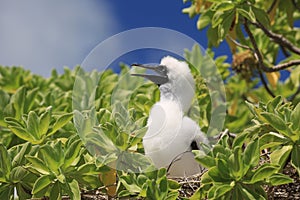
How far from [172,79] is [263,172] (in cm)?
42

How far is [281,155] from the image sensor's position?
1.23 meters

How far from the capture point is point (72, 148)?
124cm

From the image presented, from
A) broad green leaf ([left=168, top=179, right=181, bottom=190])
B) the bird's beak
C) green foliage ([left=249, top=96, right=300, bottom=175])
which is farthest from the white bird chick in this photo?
green foliage ([left=249, top=96, right=300, bottom=175])

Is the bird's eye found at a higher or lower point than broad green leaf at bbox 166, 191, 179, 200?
higher

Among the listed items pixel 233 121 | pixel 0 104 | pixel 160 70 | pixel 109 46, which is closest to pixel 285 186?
pixel 160 70

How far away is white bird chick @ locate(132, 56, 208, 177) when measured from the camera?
4.56 ft

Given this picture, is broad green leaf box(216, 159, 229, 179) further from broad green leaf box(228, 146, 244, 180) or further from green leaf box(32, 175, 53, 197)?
green leaf box(32, 175, 53, 197)

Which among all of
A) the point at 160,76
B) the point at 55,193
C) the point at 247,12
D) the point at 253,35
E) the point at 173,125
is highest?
the point at 253,35

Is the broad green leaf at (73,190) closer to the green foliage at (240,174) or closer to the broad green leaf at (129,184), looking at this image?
the broad green leaf at (129,184)

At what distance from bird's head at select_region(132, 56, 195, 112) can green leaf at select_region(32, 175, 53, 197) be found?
40 cm

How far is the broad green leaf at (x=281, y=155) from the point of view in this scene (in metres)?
1.23

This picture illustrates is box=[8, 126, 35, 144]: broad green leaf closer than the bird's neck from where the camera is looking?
Yes

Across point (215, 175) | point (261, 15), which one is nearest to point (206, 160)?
point (215, 175)

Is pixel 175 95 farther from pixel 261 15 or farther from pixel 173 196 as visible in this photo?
pixel 261 15
